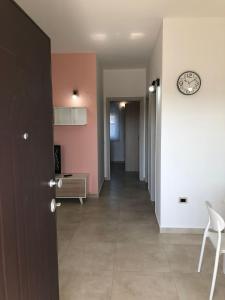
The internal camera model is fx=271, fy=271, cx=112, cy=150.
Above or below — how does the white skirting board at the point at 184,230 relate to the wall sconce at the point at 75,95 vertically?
below

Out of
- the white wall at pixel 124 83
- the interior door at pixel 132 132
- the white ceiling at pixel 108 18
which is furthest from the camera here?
the interior door at pixel 132 132

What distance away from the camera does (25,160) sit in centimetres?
145

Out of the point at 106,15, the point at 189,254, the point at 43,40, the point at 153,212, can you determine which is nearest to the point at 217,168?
the point at 189,254

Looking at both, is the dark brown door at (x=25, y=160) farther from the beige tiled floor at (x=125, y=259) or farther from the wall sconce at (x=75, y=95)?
the wall sconce at (x=75, y=95)

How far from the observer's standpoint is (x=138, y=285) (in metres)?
2.53

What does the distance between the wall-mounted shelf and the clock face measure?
2.18 metres

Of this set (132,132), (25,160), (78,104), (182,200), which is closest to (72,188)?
(78,104)

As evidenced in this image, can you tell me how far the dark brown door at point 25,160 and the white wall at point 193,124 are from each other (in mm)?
2049

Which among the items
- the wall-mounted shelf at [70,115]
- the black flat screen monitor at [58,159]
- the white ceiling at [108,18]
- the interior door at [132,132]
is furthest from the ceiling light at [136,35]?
the interior door at [132,132]

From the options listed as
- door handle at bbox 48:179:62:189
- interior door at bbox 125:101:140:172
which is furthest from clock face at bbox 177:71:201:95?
interior door at bbox 125:101:140:172

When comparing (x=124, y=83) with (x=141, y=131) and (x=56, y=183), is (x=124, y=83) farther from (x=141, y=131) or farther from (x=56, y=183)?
(x=56, y=183)

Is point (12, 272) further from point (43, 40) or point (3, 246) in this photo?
point (43, 40)

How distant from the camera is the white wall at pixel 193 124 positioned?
3.42 meters

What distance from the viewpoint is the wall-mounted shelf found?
5113 millimetres
